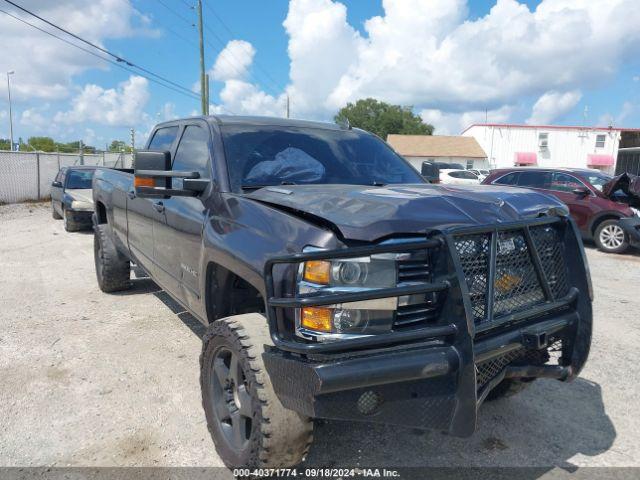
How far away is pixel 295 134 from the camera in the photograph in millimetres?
3846

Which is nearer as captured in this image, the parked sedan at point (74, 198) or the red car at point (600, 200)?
the red car at point (600, 200)

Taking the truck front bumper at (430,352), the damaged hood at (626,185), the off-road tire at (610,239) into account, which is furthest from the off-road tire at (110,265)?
the off-road tire at (610,239)

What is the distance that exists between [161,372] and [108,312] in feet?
6.04

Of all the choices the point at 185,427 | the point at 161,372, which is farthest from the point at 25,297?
the point at 185,427

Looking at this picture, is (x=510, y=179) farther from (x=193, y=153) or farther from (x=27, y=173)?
(x=27, y=173)

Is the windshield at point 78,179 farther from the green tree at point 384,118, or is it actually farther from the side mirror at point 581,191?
the green tree at point 384,118

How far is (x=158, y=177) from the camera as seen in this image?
3227 millimetres

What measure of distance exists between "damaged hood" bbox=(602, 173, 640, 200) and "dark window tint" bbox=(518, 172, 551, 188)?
1289 mm

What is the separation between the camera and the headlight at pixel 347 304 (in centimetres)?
218

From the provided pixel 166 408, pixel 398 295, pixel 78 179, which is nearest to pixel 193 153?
pixel 166 408

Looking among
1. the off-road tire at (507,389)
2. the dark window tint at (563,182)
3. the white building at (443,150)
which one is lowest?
the off-road tire at (507,389)

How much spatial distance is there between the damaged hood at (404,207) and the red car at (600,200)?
27.5 feet

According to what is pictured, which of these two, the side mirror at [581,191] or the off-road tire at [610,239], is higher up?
the side mirror at [581,191]

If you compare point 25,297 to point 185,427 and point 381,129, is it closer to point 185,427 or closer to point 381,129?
point 185,427
